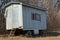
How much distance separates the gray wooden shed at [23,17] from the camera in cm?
1691

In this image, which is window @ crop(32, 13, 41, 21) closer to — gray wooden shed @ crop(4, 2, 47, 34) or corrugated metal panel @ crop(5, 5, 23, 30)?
gray wooden shed @ crop(4, 2, 47, 34)

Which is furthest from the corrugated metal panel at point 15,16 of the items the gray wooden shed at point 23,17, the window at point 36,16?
the window at point 36,16

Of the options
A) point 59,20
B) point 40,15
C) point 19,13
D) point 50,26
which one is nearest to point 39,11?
point 40,15

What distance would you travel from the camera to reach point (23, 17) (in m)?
17.0

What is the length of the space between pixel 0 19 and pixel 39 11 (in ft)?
23.7

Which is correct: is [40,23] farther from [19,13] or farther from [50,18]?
[50,18]

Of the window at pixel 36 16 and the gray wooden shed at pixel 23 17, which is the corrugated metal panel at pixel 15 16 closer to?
the gray wooden shed at pixel 23 17

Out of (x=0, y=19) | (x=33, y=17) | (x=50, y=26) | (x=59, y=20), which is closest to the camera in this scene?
(x=33, y=17)

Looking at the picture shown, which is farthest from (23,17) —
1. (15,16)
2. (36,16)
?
(36,16)

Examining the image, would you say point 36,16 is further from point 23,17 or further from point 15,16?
point 15,16

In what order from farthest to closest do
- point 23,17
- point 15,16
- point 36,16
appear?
point 36,16 < point 15,16 < point 23,17

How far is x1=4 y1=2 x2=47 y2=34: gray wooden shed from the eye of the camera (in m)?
16.9

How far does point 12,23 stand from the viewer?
57.3 ft

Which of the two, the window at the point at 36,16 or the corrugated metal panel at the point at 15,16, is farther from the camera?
the window at the point at 36,16
